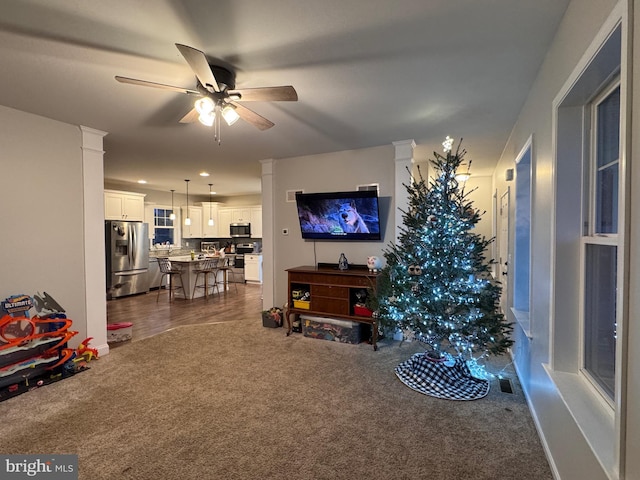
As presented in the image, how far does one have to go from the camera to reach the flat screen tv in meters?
3.89

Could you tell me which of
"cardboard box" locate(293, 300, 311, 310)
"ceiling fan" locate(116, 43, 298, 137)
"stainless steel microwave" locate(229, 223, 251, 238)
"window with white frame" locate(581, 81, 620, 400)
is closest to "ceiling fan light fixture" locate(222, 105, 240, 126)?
"ceiling fan" locate(116, 43, 298, 137)

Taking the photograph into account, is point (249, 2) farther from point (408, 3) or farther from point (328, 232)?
point (328, 232)

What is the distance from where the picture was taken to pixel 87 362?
125 inches

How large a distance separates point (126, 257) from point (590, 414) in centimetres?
747

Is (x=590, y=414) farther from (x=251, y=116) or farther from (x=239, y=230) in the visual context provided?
(x=239, y=230)

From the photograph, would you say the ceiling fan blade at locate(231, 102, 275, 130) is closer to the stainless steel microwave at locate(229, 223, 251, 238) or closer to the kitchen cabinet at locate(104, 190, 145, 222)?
the kitchen cabinet at locate(104, 190, 145, 222)

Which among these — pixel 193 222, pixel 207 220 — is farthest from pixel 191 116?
pixel 207 220

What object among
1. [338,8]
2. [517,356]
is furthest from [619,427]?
[517,356]

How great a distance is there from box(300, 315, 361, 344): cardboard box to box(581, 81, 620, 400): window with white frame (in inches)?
97.0

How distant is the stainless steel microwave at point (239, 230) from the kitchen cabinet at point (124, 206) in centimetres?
232

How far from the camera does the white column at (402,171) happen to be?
12.4 ft

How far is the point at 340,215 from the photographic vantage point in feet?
13.3

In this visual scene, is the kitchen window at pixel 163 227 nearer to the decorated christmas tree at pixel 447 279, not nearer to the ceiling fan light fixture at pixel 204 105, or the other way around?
the ceiling fan light fixture at pixel 204 105

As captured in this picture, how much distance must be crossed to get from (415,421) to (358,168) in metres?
3.01
